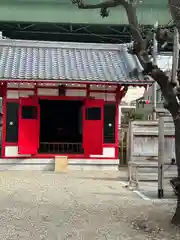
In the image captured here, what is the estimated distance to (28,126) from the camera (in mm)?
15047

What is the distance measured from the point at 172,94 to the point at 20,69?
977cm

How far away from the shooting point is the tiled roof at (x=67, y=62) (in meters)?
14.8

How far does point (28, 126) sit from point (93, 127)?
2.40 m

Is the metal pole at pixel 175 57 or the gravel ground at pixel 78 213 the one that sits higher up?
the metal pole at pixel 175 57

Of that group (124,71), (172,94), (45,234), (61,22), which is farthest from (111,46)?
(61,22)

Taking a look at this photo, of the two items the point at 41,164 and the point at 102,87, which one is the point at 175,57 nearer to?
the point at 102,87

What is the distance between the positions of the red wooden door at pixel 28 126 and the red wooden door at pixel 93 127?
182 cm

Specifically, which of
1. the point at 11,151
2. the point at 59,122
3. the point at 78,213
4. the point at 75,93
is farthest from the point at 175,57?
the point at 59,122

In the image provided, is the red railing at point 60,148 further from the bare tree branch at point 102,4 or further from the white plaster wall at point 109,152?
the bare tree branch at point 102,4

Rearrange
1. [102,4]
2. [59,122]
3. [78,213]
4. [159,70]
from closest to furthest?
[159,70]
[102,4]
[78,213]
[59,122]

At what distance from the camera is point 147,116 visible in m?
26.1

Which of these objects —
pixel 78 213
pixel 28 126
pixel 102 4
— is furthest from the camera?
pixel 28 126

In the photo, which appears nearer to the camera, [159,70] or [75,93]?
[159,70]

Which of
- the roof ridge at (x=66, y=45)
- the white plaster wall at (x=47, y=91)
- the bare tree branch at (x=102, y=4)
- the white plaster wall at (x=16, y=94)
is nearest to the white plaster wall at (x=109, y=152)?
the white plaster wall at (x=47, y=91)
